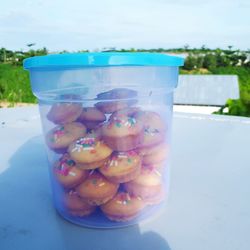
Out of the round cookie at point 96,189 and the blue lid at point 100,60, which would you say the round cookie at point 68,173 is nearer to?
the round cookie at point 96,189

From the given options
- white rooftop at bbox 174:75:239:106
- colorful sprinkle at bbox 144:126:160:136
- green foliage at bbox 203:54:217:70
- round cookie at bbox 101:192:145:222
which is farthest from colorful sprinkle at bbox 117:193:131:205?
green foliage at bbox 203:54:217:70

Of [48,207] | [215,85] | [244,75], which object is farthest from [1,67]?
[48,207]

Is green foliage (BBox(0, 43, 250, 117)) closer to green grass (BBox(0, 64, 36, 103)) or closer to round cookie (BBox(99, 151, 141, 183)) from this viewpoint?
green grass (BBox(0, 64, 36, 103))

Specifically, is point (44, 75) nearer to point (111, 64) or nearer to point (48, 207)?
point (111, 64)

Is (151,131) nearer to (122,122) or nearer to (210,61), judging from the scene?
(122,122)

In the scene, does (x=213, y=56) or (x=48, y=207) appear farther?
(x=213, y=56)

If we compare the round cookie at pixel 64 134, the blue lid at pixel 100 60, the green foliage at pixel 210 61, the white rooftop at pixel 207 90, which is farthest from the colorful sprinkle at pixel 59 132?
the green foliage at pixel 210 61

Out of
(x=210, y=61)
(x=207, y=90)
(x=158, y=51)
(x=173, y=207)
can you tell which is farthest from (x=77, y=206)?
(x=210, y=61)

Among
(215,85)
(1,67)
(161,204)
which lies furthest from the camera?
(1,67)
